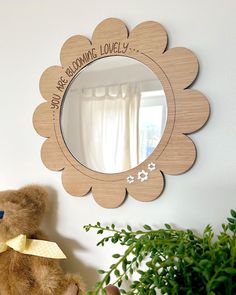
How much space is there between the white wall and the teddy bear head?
0.23 ft

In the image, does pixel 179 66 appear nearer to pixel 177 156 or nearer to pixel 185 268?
pixel 177 156

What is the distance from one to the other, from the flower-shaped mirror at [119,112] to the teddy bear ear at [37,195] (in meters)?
0.08

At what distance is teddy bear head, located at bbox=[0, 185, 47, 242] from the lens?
0.84 m

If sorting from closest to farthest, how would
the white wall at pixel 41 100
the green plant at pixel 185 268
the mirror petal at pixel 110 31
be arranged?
the green plant at pixel 185 268 → the white wall at pixel 41 100 → the mirror petal at pixel 110 31

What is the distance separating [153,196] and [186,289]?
1.02 ft

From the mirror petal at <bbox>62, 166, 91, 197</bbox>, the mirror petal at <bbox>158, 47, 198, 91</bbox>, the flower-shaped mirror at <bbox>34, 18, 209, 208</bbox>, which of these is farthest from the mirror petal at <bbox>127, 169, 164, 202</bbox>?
the mirror petal at <bbox>158, 47, 198, 91</bbox>

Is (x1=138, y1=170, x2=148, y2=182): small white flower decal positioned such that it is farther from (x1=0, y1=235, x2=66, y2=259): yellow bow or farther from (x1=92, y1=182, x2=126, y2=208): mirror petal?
(x1=0, y1=235, x2=66, y2=259): yellow bow

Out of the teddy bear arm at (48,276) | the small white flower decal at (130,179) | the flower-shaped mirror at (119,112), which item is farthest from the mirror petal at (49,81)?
the teddy bear arm at (48,276)

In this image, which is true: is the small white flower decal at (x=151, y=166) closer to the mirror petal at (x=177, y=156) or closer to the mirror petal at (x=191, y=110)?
the mirror petal at (x=177, y=156)

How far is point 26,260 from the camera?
0.87 m

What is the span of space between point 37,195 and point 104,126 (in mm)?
307

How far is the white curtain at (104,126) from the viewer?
824 mm

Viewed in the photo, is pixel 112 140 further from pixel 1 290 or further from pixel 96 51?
pixel 1 290

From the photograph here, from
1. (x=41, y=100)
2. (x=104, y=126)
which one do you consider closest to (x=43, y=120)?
(x=41, y=100)
